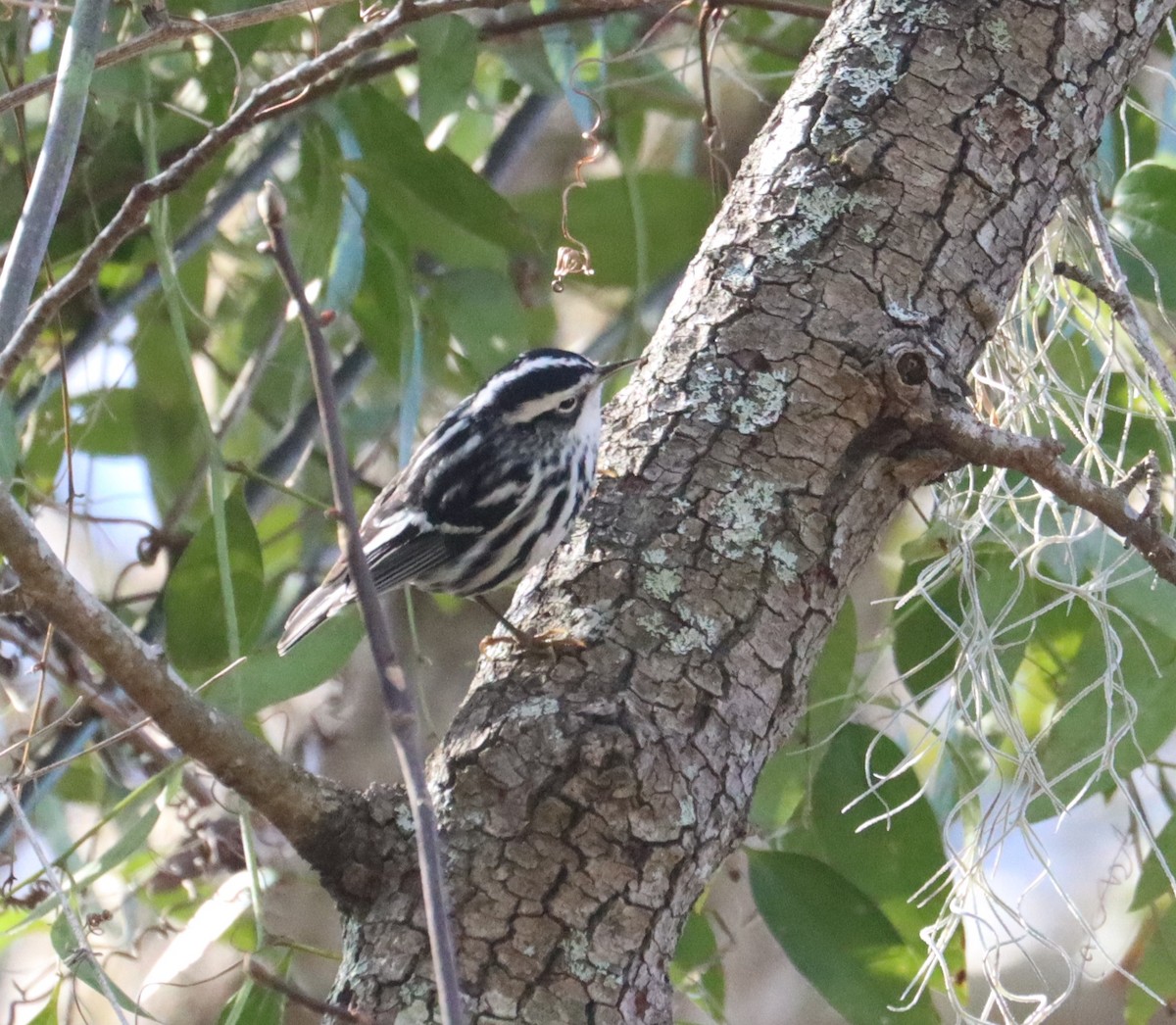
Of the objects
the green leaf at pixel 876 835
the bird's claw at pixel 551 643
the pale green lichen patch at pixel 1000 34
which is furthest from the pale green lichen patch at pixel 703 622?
the pale green lichen patch at pixel 1000 34

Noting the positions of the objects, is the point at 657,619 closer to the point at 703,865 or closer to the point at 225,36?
the point at 703,865

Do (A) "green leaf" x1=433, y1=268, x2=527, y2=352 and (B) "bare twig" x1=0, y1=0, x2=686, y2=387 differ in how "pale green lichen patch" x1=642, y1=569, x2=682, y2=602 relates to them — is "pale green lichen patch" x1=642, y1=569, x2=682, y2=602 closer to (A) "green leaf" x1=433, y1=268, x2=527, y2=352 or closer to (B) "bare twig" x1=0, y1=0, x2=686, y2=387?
(B) "bare twig" x1=0, y1=0, x2=686, y2=387

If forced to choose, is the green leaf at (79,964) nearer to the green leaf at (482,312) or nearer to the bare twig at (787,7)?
the green leaf at (482,312)

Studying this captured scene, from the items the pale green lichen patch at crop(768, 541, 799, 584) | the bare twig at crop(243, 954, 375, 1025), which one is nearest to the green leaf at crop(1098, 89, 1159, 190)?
the pale green lichen patch at crop(768, 541, 799, 584)

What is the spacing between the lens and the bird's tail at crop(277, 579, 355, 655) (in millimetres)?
2059

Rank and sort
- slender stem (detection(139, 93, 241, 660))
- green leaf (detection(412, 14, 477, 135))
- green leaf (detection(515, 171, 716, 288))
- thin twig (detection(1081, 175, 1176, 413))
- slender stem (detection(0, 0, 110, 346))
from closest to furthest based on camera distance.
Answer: slender stem (detection(0, 0, 110, 346)) < thin twig (detection(1081, 175, 1176, 413)) < slender stem (detection(139, 93, 241, 660)) < green leaf (detection(412, 14, 477, 135)) < green leaf (detection(515, 171, 716, 288))

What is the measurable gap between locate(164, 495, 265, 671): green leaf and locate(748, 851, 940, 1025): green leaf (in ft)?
2.78

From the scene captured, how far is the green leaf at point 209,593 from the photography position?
207 centimetres

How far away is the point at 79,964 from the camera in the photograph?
1693 millimetres

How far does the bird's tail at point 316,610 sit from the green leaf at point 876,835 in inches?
30.6

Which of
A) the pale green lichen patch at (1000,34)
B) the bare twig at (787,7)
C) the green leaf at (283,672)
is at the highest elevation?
the bare twig at (787,7)

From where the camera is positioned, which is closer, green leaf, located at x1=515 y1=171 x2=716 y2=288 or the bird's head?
the bird's head

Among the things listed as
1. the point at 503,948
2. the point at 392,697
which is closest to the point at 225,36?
the point at 503,948

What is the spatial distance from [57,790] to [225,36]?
162 centimetres
